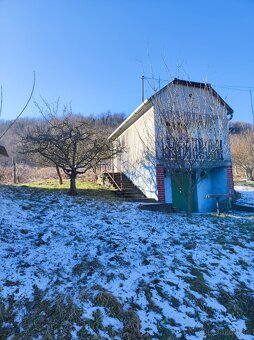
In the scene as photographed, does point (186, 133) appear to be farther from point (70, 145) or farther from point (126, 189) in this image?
point (126, 189)

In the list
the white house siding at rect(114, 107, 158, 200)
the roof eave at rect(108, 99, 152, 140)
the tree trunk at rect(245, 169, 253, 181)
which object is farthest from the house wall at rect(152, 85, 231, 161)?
the tree trunk at rect(245, 169, 253, 181)

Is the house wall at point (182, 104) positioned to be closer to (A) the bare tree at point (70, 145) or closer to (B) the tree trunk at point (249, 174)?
(A) the bare tree at point (70, 145)

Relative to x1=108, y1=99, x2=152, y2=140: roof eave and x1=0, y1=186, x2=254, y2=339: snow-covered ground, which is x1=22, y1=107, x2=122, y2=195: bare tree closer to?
x1=108, y1=99, x2=152, y2=140: roof eave

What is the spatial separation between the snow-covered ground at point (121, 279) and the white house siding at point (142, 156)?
13.9 ft

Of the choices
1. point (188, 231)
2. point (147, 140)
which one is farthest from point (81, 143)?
point (188, 231)

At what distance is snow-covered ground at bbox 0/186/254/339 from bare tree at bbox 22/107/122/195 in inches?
141

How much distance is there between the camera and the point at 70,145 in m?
10.2

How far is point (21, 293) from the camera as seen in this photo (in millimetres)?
3740

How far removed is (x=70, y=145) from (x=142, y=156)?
3644 mm

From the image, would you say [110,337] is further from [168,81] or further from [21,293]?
[168,81]

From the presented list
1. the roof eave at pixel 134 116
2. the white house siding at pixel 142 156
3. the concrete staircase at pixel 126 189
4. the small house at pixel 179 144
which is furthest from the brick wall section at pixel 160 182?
the roof eave at pixel 134 116

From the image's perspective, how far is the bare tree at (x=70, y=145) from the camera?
990 centimetres

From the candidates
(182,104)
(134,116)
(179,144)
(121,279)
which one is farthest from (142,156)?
(121,279)

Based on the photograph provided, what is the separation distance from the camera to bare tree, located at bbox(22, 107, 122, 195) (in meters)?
9.90
